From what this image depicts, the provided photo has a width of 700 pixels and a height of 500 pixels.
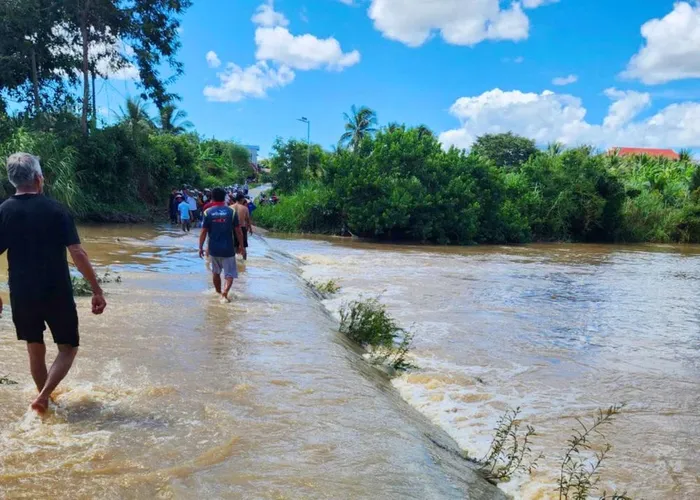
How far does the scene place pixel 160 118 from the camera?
51688 mm

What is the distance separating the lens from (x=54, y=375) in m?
3.90

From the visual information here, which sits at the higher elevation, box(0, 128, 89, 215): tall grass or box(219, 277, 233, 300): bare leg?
box(0, 128, 89, 215): tall grass

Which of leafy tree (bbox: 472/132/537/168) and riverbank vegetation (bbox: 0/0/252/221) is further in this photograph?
leafy tree (bbox: 472/132/537/168)

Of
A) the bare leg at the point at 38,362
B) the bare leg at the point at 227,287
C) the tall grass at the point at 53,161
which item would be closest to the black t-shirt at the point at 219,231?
the bare leg at the point at 227,287

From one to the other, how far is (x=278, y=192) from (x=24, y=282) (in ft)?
136

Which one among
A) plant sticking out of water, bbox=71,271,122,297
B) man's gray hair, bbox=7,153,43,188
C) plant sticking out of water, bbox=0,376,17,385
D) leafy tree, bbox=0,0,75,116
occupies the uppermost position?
leafy tree, bbox=0,0,75,116

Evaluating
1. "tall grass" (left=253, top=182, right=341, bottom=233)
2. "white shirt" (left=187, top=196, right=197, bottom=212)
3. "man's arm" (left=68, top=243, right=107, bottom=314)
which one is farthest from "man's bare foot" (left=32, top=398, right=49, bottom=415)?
"tall grass" (left=253, top=182, right=341, bottom=233)

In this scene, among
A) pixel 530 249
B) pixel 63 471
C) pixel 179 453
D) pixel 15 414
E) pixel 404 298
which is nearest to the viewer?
pixel 63 471

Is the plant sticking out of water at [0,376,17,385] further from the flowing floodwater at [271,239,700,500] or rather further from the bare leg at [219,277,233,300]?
the bare leg at [219,277,233,300]

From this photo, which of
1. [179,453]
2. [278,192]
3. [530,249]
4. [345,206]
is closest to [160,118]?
[278,192]

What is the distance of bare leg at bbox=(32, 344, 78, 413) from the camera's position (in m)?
3.89

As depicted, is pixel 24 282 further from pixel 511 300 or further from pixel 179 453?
pixel 511 300

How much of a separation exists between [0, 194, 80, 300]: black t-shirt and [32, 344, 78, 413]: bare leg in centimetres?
40

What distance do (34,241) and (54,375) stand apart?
2.95ft
